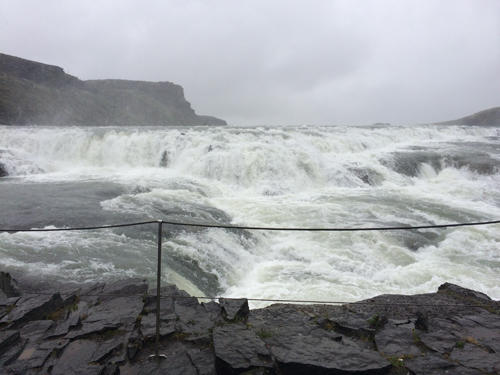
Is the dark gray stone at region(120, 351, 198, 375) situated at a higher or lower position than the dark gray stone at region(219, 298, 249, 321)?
higher

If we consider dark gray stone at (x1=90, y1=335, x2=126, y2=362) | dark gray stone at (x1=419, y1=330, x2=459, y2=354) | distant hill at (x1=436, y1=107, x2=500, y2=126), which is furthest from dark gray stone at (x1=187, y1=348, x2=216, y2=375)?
distant hill at (x1=436, y1=107, x2=500, y2=126)

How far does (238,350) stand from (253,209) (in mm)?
8513

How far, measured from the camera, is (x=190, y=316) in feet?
11.5

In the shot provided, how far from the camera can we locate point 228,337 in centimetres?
302

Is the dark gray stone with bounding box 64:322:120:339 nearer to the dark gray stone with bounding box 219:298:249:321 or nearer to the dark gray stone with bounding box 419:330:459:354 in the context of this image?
the dark gray stone with bounding box 219:298:249:321

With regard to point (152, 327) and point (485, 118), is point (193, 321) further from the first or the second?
point (485, 118)

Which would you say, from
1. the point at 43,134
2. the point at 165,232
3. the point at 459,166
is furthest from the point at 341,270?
the point at 43,134

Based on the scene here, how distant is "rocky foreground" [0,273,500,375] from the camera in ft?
8.70

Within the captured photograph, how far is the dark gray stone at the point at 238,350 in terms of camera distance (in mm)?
2590

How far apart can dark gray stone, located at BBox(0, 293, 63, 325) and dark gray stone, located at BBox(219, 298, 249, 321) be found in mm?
1910

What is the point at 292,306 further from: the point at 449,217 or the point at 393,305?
the point at 449,217

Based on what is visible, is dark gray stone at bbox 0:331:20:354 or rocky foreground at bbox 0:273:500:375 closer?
rocky foreground at bbox 0:273:500:375

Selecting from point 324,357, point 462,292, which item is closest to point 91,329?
point 324,357

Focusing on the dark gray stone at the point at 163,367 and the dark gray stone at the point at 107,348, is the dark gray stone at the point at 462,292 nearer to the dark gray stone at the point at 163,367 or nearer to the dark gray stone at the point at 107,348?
the dark gray stone at the point at 163,367
